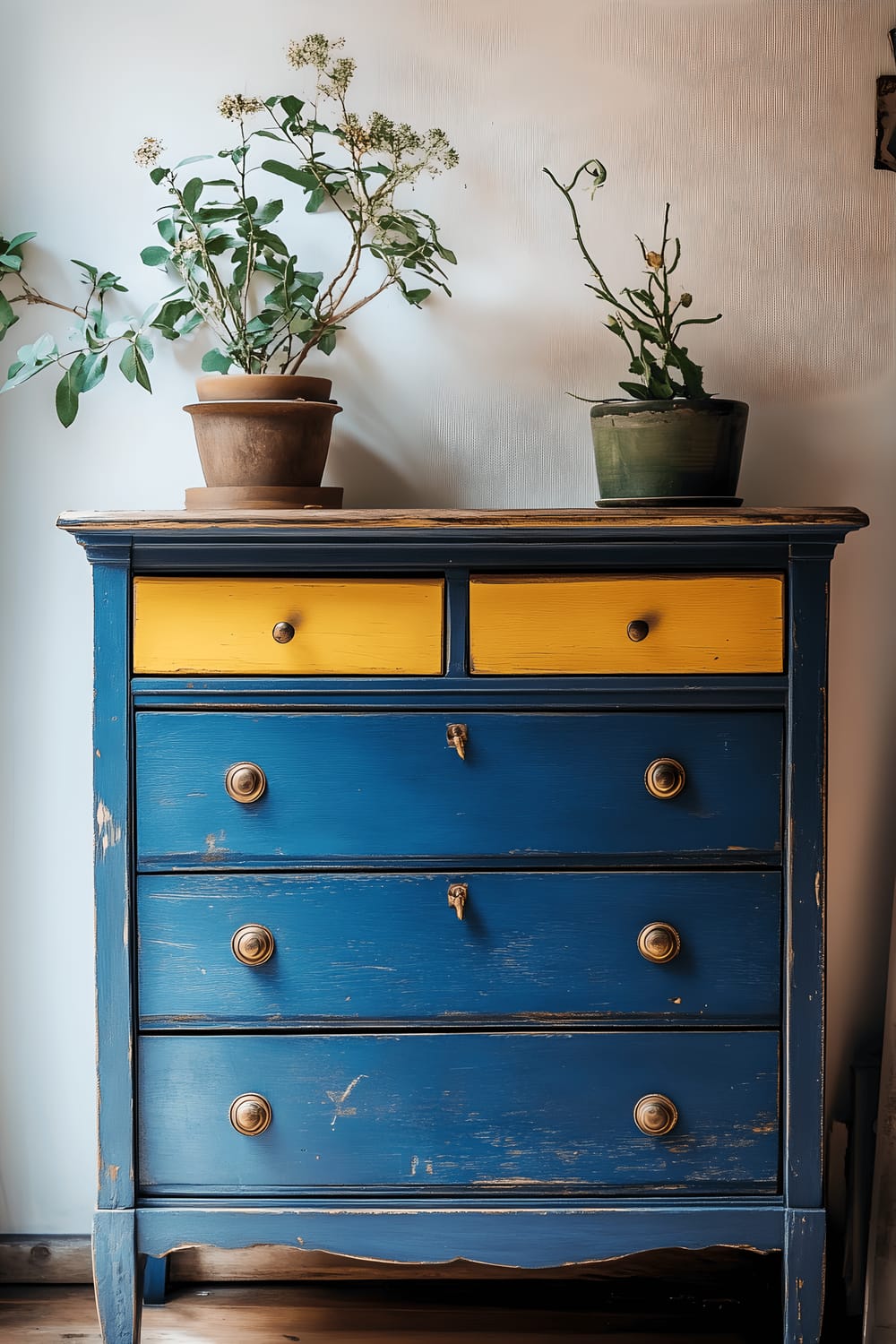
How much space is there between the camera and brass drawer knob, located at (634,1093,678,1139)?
135 cm

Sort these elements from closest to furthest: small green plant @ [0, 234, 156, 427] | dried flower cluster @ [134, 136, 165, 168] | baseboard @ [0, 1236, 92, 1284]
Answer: dried flower cluster @ [134, 136, 165, 168] → small green plant @ [0, 234, 156, 427] → baseboard @ [0, 1236, 92, 1284]

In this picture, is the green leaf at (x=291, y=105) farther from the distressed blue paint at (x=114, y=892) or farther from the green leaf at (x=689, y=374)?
the distressed blue paint at (x=114, y=892)

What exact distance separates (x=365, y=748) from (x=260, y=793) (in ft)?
0.49

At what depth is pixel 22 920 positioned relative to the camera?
1872mm

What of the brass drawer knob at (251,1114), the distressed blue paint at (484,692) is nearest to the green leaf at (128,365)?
the distressed blue paint at (484,692)

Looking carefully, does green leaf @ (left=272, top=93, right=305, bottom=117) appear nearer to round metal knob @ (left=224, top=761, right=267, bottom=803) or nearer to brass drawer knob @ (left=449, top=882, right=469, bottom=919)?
round metal knob @ (left=224, top=761, right=267, bottom=803)

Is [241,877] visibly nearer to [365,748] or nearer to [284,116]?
[365,748]

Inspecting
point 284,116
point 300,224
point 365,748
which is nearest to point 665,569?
point 365,748

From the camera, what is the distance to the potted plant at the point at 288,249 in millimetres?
1566

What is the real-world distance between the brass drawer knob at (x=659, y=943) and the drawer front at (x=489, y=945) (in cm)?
1

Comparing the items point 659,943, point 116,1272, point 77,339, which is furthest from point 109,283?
point 116,1272

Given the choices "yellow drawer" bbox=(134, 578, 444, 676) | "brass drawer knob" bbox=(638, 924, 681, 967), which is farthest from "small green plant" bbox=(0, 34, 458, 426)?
"brass drawer knob" bbox=(638, 924, 681, 967)

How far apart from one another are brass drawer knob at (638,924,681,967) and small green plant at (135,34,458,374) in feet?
3.40

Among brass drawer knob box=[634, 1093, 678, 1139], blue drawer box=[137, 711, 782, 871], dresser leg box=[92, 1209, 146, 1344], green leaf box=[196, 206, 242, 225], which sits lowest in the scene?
dresser leg box=[92, 1209, 146, 1344]
